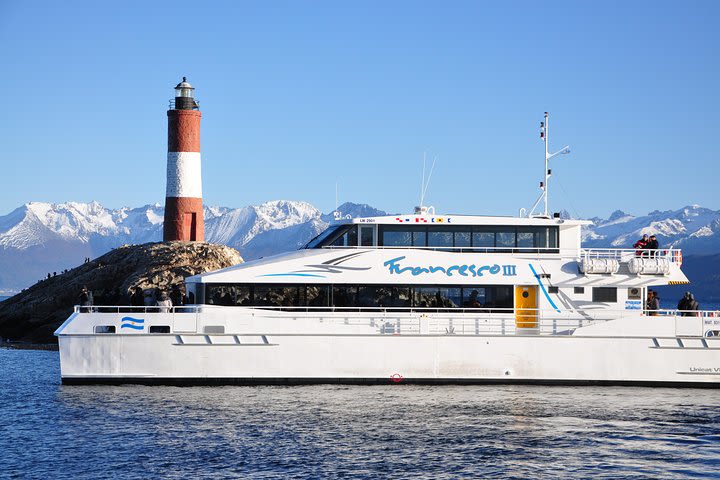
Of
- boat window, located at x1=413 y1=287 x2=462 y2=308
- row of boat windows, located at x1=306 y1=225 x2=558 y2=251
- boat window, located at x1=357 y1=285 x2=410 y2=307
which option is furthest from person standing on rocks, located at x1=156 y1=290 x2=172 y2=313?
boat window, located at x1=413 y1=287 x2=462 y2=308

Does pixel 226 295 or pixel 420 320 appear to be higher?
pixel 226 295

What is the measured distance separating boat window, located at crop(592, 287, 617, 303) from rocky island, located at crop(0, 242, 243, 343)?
25478 millimetres

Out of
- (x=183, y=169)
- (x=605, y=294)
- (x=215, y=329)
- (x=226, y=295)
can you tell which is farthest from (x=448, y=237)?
(x=183, y=169)

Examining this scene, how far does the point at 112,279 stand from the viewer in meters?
52.7

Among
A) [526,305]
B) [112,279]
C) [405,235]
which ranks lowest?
[526,305]

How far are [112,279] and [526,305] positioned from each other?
31109mm

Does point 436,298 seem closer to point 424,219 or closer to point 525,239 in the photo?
point 424,219

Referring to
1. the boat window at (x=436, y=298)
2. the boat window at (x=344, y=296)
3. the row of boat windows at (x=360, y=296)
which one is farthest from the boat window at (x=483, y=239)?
the boat window at (x=344, y=296)

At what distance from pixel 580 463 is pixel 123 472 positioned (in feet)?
27.9

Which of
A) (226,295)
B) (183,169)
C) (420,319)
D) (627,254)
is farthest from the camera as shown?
(183,169)

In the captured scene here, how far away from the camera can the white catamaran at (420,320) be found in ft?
82.9

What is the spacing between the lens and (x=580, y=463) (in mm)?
18953

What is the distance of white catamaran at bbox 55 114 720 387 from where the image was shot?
2528cm

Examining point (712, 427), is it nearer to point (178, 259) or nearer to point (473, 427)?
Answer: point (473, 427)
